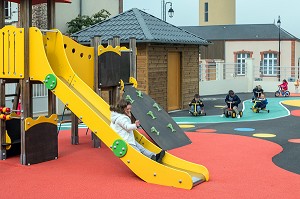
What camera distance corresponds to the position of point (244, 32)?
51844mm

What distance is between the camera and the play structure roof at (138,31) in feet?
61.3

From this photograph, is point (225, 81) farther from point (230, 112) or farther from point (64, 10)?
point (230, 112)

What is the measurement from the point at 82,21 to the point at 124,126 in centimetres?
2057

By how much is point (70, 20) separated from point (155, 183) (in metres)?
21.9

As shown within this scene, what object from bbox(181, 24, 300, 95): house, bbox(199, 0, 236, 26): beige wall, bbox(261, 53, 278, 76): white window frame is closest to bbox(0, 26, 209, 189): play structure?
bbox(181, 24, 300, 95): house

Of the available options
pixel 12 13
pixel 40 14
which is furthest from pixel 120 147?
pixel 12 13

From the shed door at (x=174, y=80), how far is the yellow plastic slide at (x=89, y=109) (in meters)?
10.6

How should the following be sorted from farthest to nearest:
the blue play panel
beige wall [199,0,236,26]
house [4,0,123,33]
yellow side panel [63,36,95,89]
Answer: beige wall [199,0,236,26], house [4,0,123,33], the blue play panel, yellow side panel [63,36,95,89]

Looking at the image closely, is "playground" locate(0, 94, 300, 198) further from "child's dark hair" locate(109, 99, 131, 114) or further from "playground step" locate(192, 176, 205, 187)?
"child's dark hair" locate(109, 99, 131, 114)

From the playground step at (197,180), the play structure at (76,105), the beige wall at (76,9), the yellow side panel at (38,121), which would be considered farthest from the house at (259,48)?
→ the playground step at (197,180)

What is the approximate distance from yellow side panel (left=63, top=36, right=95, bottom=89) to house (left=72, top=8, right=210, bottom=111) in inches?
265

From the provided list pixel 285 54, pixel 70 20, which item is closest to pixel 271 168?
pixel 70 20

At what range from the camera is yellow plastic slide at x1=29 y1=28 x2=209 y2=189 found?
8.01 metres

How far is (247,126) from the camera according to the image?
15828 mm
